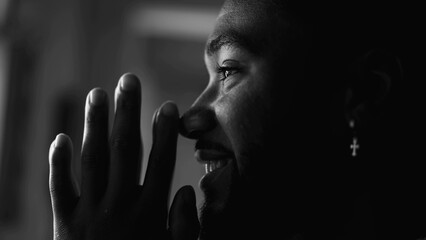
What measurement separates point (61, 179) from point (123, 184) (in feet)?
0.32

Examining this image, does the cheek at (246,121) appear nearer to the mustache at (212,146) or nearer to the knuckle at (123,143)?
the mustache at (212,146)

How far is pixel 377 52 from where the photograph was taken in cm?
87

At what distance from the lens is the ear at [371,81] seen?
34.1 inches

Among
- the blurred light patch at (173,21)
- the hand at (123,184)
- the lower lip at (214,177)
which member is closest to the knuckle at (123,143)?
the hand at (123,184)

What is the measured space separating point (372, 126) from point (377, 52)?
10 cm

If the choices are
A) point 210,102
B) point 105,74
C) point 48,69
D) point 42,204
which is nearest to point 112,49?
point 105,74

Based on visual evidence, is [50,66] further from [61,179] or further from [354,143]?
[354,143]

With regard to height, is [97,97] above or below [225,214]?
above

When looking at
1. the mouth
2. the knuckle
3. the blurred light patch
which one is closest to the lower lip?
the mouth

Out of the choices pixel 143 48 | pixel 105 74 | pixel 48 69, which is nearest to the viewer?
pixel 48 69

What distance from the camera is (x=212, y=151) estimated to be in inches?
35.7

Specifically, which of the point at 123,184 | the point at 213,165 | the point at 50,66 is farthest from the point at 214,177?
the point at 50,66

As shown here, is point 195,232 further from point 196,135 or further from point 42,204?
point 42,204

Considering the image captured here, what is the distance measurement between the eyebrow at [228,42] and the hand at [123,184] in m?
0.10
